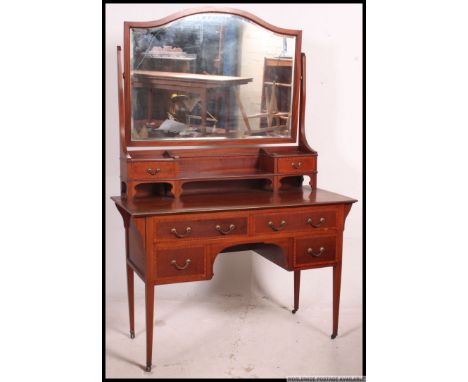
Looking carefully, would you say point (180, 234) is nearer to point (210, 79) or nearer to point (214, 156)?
point (214, 156)

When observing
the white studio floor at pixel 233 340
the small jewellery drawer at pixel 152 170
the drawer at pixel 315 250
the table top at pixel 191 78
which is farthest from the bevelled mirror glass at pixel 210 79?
the white studio floor at pixel 233 340

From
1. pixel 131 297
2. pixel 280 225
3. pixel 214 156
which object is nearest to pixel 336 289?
pixel 280 225

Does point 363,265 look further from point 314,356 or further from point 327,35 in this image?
point 327,35

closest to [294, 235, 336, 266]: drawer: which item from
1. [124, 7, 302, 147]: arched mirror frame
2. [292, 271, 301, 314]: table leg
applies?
[292, 271, 301, 314]: table leg

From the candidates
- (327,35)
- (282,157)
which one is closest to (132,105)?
(282,157)

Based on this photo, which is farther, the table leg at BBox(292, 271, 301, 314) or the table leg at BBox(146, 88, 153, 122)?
the table leg at BBox(292, 271, 301, 314)

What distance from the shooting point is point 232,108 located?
395 centimetres

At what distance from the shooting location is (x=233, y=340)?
385 cm

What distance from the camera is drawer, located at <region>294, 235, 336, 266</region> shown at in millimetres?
3631

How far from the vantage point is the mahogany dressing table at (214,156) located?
3.39 meters

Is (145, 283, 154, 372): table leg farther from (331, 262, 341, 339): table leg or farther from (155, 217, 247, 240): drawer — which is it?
(331, 262, 341, 339): table leg

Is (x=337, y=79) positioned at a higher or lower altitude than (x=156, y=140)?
higher

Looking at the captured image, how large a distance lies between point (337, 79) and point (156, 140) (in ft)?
4.42

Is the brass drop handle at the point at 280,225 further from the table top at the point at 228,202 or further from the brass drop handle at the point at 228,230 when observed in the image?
the brass drop handle at the point at 228,230
